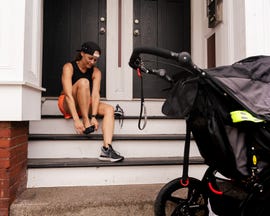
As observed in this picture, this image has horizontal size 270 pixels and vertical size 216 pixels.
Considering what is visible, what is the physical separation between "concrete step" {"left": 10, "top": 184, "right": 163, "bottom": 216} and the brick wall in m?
0.05

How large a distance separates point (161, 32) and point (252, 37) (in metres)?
1.39

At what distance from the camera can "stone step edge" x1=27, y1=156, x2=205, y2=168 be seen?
1.72m

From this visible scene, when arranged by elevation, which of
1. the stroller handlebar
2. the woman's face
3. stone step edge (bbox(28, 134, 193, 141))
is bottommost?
stone step edge (bbox(28, 134, 193, 141))

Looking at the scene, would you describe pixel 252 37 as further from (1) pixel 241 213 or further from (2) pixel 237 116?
(1) pixel 241 213

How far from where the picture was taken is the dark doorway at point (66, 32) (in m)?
2.80

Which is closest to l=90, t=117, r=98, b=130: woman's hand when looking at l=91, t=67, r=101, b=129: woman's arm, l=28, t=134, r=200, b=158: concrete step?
l=91, t=67, r=101, b=129: woman's arm

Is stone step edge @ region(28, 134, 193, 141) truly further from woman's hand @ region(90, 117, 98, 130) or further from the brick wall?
the brick wall

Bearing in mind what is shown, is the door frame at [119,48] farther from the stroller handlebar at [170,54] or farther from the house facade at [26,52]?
the stroller handlebar at [170,54]

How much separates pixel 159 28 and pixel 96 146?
5.73 ft

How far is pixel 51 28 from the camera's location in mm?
2811

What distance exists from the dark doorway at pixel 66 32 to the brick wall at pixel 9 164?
1.31 m

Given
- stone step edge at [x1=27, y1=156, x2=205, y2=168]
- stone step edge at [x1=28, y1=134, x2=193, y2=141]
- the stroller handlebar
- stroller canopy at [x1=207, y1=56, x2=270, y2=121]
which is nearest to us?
the stroller handlebar

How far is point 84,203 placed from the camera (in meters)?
1.45

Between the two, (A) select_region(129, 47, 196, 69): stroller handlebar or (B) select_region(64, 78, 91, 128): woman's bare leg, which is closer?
(A) select_region(129, 47, 196, 69): stroller handlebar
